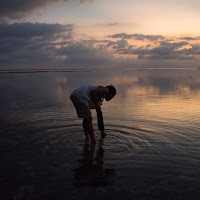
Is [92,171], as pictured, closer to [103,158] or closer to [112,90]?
[103,158]

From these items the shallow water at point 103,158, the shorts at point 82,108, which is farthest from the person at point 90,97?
the shallow water at point 103,158

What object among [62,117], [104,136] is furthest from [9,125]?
[104,136]

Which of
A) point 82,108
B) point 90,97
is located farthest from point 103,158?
point 90,97

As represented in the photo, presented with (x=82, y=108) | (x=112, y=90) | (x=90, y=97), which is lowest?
(x=82, y=108)

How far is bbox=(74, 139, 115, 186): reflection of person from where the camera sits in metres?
4.72

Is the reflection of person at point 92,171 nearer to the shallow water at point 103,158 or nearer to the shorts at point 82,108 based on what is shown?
the shallow water at point 103,158

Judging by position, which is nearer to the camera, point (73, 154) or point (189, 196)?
point (189, 196)

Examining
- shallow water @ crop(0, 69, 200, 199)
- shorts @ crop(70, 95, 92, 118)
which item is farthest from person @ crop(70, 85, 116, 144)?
shallow water @ crop(0, 69, 200, 199)

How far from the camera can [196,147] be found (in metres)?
6.62

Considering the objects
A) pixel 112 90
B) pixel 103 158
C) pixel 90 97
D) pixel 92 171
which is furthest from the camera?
pixel 90 97

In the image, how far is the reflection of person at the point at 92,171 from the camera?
472 cm

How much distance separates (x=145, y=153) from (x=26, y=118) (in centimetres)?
614

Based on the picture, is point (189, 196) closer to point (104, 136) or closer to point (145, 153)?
point (145, 153)

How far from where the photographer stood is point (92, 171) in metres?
5.20
